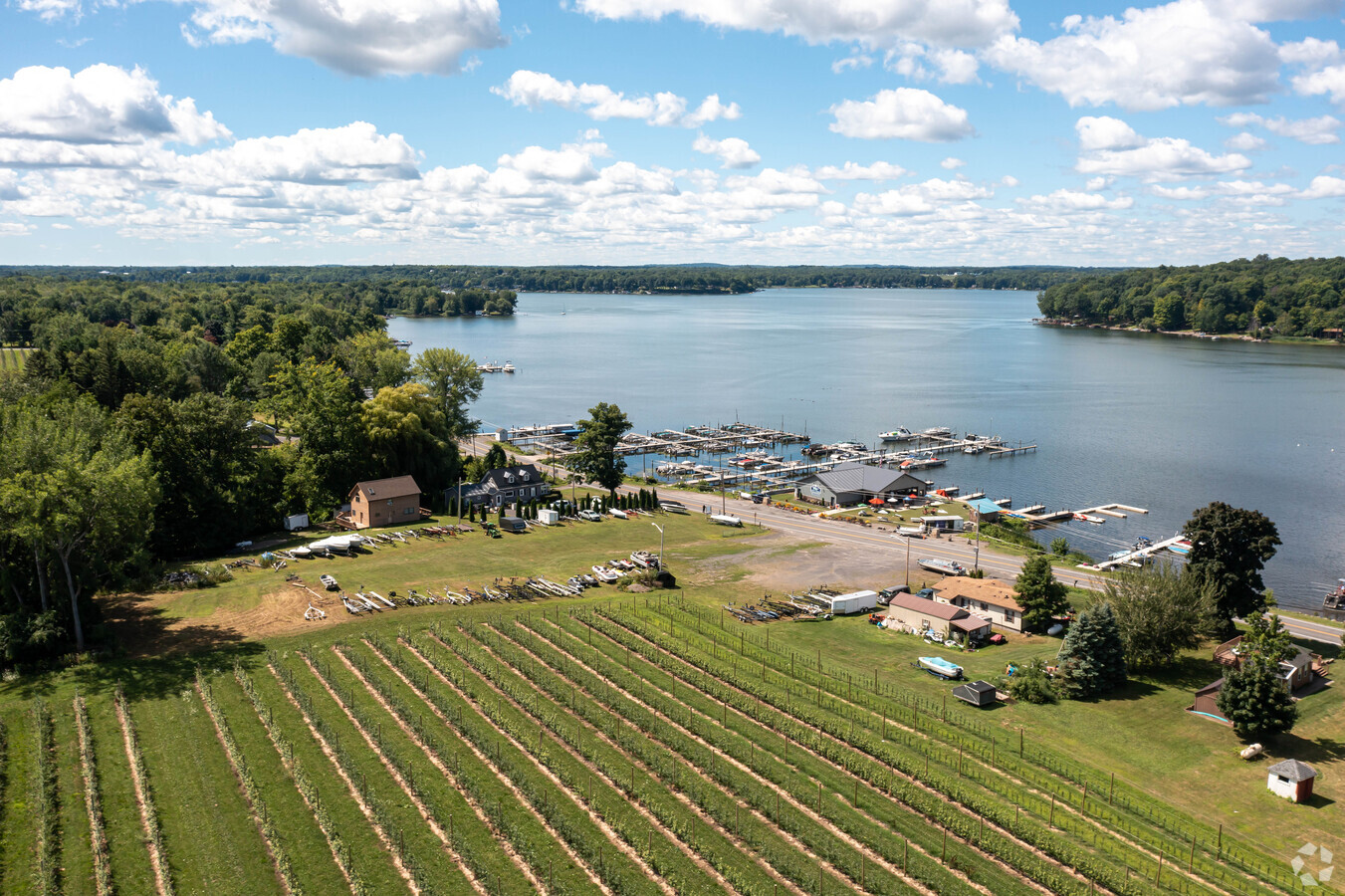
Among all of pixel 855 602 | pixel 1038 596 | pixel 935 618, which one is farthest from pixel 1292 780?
pixel 855 602

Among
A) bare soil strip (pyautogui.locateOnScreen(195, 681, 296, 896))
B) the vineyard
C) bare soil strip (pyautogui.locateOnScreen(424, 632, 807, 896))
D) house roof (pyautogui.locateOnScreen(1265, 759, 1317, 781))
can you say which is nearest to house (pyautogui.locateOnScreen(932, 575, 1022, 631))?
the vineyard

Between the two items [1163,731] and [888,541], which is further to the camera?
[888,541]

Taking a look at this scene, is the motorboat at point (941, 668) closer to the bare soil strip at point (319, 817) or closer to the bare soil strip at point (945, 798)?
the bare soil strip at point (945, 798)

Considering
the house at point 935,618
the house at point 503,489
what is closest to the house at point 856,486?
the house at point 503,489

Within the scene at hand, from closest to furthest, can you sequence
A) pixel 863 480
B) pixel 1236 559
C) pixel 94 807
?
1. pixel 94 807
2. pixel 1236 559
3. pixel 863 480

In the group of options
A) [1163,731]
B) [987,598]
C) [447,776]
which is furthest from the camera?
[987,598]

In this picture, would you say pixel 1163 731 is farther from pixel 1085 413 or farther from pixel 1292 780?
pixel 1085 413
